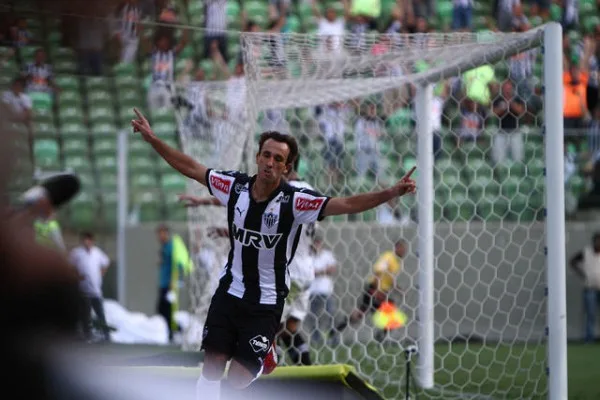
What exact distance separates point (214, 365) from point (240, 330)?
0.73ft

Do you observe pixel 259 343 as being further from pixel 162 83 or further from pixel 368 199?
pixel 162 83

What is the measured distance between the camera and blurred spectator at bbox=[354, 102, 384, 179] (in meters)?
11.2

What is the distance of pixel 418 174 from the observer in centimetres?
794

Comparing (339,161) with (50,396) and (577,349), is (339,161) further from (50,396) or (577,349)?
(50,396)

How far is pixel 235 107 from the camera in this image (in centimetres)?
847

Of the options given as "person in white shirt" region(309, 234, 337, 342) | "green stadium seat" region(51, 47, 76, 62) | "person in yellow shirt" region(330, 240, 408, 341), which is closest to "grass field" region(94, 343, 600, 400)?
"person in yellow shirt" region(330, 240, 408, 341)

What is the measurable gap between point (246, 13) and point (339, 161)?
723 centimetres

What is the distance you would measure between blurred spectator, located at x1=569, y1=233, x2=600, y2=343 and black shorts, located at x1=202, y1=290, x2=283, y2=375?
939 cm

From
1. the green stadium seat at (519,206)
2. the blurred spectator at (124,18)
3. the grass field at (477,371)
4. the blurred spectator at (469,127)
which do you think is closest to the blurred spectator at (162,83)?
the grass field at (477,371)

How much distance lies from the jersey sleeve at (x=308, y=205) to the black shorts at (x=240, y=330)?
521mm

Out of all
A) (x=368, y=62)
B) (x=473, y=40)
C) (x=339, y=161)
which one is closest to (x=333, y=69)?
(x=368, y=62)

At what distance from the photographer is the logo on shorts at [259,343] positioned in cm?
486

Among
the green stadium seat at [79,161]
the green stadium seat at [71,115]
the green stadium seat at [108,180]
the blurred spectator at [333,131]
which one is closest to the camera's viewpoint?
the blurred spectator at [333,131]

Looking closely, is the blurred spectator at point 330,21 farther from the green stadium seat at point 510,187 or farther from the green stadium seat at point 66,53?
the green stadium seat at point 66,53
